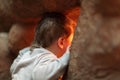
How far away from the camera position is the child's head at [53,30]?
153cm

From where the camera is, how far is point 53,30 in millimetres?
1529

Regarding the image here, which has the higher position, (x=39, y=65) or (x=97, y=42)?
(x=97, y=42)

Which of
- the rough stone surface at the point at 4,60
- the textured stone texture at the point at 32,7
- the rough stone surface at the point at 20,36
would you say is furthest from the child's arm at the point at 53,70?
the rough stone surface at the point at 4,60

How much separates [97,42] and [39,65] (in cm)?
33

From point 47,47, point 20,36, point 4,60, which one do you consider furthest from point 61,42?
point 4,60

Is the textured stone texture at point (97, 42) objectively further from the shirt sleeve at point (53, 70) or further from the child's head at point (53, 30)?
Result: the child's head at point (53, 30)

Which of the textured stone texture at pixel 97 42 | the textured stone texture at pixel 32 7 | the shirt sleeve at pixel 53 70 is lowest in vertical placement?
the shirt sleeve at pixel 53 70

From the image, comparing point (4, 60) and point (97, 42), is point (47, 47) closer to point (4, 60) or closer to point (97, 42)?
point (97, 42)

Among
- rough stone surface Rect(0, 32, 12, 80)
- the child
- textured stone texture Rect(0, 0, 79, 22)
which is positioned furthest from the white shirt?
rough stone surface Rect(0, 32, 12, 80)

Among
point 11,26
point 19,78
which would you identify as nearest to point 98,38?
point 19,78

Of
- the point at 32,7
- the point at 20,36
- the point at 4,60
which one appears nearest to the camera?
the point at 32,7

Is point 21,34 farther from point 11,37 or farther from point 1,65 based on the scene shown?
point 1,65

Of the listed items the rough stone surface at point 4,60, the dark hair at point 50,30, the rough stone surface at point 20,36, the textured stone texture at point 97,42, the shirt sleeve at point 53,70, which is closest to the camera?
the textured stone texture at point 97,42

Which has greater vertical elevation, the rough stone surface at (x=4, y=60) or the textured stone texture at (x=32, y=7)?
the textured stone texture at (x=32, y=7)
